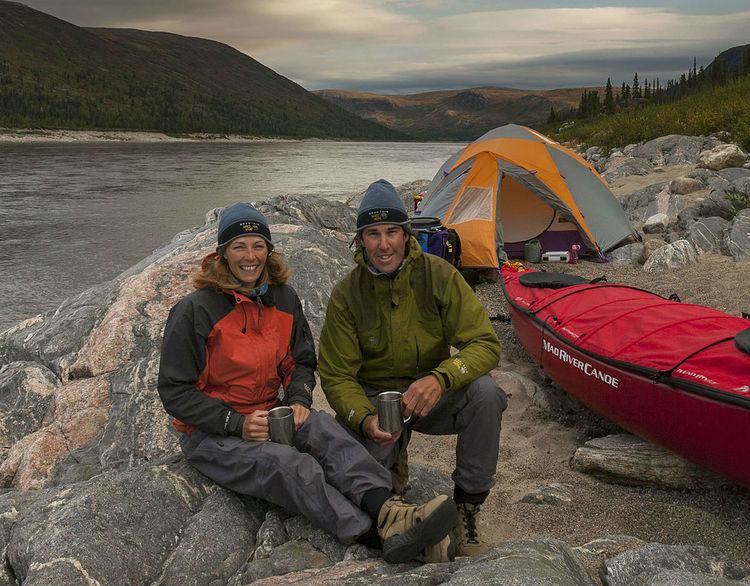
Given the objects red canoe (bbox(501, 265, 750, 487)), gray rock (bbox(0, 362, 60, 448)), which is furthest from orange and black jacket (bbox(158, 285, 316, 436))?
gray rock (bbox(0, 362, 60, 448))

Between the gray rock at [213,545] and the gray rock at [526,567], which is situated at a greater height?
the gray rock at [526,567]

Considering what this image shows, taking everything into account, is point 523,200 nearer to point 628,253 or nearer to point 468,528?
point 628,253

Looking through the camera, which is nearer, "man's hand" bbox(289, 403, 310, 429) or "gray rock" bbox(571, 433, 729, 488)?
"man's hand" bbox(289, 403, 310, 429)

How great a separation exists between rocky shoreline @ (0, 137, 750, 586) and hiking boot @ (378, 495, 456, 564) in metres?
0.11

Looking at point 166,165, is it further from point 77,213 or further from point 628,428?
point 628,428

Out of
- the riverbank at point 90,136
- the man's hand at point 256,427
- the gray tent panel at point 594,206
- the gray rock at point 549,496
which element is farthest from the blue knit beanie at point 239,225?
the riverbank at point 90,136

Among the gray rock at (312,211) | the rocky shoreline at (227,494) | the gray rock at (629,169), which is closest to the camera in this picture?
the rocky shoreline at (227,494)

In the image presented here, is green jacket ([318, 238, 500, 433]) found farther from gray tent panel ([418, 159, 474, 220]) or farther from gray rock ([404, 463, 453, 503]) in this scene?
gray tent panel ([418, 159, 474, 220])

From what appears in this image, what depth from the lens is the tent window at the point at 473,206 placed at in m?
9.94

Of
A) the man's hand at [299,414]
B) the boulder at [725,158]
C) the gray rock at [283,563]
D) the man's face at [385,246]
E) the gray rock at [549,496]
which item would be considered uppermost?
the boulder at [725,158]

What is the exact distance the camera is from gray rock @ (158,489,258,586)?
287cm

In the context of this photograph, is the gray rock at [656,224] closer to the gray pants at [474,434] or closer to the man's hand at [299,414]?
the gray pants at [474,434]

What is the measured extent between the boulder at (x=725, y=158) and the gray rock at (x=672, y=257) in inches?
227

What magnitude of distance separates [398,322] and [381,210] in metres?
0.64
